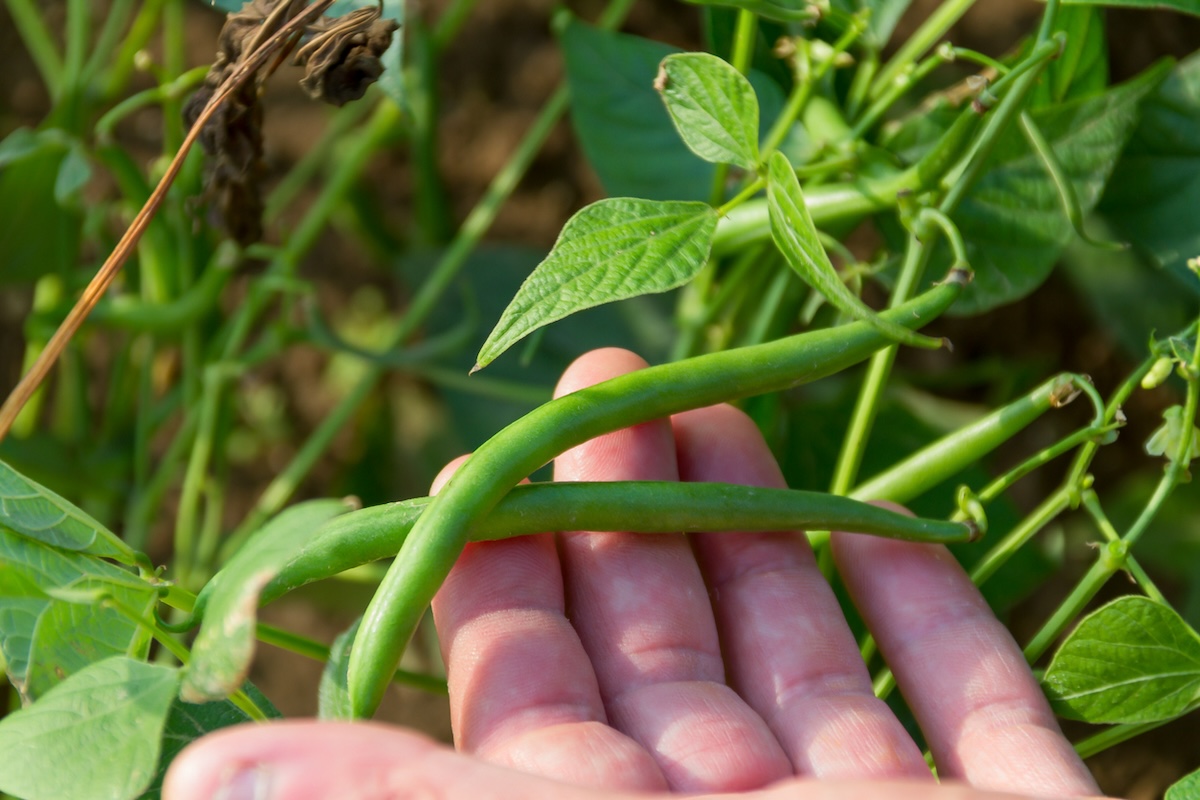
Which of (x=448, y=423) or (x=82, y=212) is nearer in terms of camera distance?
(x=82, y=212)

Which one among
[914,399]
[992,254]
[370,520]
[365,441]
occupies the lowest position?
[365,441]

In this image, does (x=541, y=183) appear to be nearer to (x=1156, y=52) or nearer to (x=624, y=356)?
(x=624, y=356)

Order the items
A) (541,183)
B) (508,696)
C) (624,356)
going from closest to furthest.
→ 1. (508,696)
2. (624,356)
3. (541,183)

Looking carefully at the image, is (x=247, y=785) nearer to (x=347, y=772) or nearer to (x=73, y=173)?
(x=347, y=772)

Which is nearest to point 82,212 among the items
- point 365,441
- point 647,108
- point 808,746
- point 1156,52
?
point 365,441

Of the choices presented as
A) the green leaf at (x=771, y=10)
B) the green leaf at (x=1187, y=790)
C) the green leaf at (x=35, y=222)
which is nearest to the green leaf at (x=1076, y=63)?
the green leaf at (x=771, y=10)

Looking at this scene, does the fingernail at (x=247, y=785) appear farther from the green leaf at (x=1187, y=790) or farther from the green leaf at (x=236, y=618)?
the green leaf at (x=1187, y=790)

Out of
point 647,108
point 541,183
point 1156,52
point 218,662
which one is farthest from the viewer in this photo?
point 541,183
